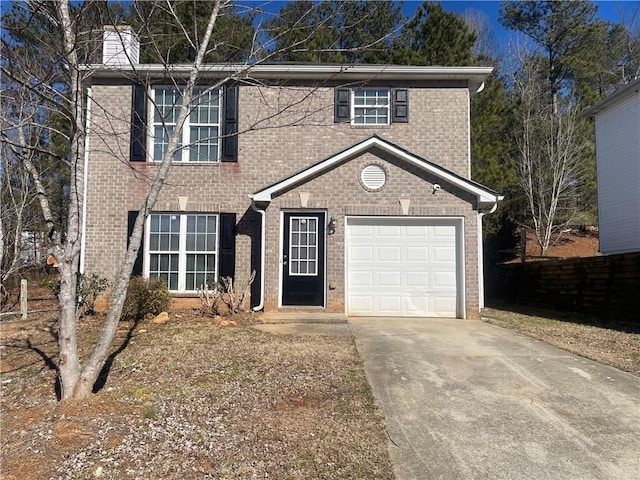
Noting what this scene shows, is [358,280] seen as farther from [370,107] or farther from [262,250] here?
[370,107]

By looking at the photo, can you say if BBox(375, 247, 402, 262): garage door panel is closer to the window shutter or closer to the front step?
the front step

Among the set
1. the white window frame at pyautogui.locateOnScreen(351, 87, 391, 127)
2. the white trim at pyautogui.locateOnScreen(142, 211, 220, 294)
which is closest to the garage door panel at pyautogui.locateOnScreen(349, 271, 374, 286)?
the white trim at pyautogui.locateOnScreen(142, 211, 220, 294)

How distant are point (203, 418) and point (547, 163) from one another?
20721 millimetres

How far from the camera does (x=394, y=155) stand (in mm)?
10422

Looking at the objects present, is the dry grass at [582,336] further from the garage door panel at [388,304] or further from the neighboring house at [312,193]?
the garage door panel at [388,304]

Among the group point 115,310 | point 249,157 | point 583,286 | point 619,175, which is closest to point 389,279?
point 249,157

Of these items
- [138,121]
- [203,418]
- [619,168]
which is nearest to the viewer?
[203,418]

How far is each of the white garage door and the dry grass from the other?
1407 millimetres

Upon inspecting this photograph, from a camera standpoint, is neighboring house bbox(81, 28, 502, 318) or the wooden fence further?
neighboring house bbox(81, 28, 502, 318)

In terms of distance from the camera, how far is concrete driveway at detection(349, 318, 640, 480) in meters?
3.72

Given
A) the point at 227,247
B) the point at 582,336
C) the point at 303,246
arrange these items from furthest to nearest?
the point at 227,247, the point at 303,246, the point at 582,336

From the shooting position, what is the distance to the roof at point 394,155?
1018cm

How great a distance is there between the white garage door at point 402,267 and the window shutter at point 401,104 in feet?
9.38

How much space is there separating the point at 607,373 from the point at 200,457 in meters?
5.35
